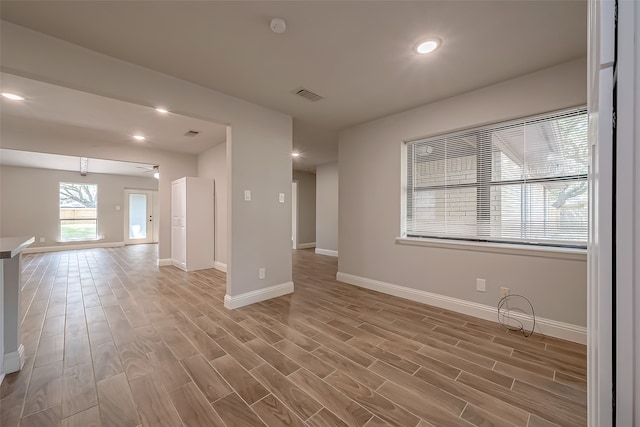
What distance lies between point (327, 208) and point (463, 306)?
4707 mm

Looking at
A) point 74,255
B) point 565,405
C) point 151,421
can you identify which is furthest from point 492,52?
point 74,255

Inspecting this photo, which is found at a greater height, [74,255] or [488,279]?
[488,279]

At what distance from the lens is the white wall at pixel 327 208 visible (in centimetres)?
685

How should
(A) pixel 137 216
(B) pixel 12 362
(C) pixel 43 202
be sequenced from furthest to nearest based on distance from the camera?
(A) pixel 137 216
(C) pixel 43 202
(B) pixel 12 362

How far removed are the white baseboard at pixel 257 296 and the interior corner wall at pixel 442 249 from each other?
105 centimetres

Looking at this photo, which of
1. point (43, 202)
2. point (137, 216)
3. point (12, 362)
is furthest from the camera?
point (137, 216)

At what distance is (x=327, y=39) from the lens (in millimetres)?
1947

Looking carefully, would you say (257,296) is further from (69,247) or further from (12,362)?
(69,247)

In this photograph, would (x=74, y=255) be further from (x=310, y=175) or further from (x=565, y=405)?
(x=565, y=405)

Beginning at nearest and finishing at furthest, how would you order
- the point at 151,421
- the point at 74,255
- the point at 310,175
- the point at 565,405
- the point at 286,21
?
the point at 151,421 → the point at 565,405 → the point at 286,21 → the point at 74,255 → the point at 310,175

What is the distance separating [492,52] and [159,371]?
11.7 ft

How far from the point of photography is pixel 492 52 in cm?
209

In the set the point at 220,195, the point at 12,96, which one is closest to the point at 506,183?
the point at 220,195

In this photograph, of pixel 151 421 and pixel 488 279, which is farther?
pixel 488 279
